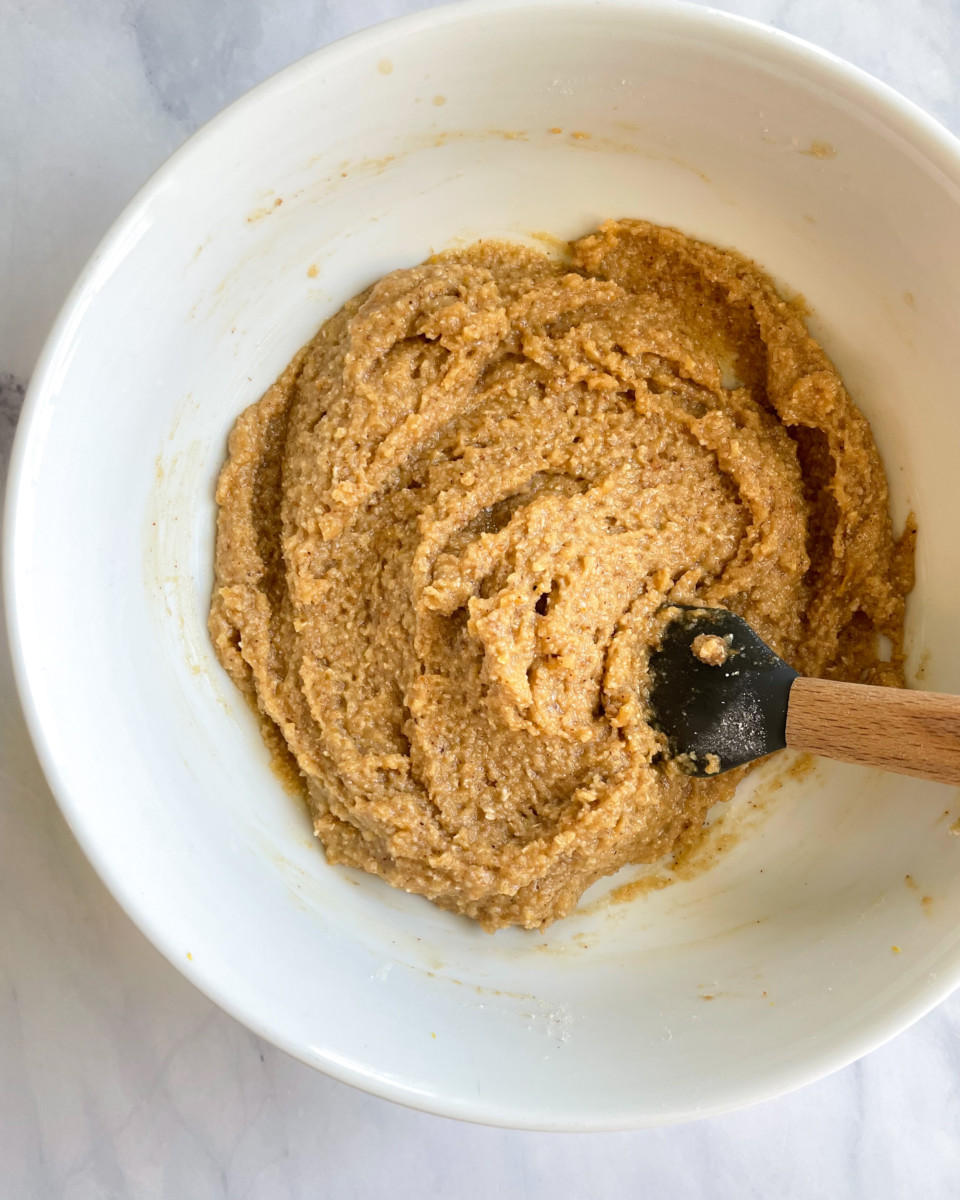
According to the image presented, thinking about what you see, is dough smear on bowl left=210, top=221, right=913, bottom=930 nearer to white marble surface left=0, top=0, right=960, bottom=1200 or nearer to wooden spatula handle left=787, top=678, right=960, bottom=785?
wooden spatula handle left=787, top=678, right=960, bottom=785

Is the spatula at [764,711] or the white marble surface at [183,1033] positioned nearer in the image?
the spatula at [764,711]

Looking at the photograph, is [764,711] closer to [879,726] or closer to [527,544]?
[879,726]

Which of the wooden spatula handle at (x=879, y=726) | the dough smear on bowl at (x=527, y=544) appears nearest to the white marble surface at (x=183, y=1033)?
the dough smear on bowl at (x=527, y=544)

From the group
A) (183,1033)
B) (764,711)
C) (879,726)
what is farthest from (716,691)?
(183,1033)

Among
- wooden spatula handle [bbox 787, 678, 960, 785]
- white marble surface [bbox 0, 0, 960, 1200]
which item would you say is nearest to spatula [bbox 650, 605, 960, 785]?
wooden spatula handle [bbox 787, 678, 960, 785]

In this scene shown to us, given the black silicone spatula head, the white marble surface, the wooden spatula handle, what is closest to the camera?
the wooden spatula handle

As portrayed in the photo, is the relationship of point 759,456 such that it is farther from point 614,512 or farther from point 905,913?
point 905,913

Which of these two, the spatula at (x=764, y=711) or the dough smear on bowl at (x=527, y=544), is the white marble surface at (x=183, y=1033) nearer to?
the dough smear on bowl at (x=527, y=544)
